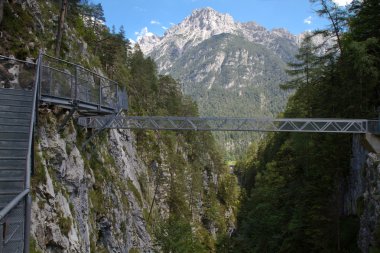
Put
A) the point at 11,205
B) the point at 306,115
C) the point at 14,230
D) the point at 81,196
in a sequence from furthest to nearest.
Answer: the point at 306,115
the point at 81,196
the point at 14,230
the point at 11,205

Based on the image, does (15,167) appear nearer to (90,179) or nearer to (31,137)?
(31,137)

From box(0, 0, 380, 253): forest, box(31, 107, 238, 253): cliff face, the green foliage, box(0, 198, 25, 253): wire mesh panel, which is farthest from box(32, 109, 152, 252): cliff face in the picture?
box(0, 198, 25, 253): wire mesh panel

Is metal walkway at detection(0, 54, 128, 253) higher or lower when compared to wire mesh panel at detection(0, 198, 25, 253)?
higher

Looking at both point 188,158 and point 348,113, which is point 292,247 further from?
point 188,158

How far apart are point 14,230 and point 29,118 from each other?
579 cm

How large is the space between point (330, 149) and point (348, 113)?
8.94ft

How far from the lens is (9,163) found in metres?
8.34

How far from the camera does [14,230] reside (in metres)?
5.21

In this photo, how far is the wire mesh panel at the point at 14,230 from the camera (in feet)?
16.6

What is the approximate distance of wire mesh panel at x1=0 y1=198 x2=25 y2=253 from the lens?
16.6 ft

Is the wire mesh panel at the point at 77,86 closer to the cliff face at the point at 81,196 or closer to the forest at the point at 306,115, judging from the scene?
the cliff face at the point at 81,196

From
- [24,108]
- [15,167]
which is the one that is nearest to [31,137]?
[15,167]

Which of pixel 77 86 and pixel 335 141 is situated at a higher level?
pixel 77 86

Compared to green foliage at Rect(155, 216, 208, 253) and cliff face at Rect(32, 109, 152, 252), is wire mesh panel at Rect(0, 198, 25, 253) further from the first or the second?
green foliage at Rect(155, 216, 208, 253)
